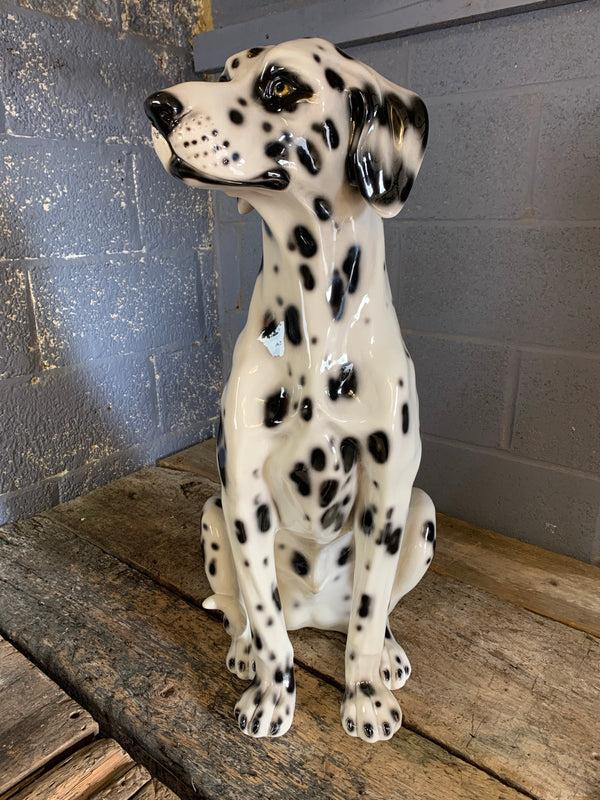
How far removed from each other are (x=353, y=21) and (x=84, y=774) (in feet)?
4.48

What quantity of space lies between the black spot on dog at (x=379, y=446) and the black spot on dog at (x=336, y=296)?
15 centimetres

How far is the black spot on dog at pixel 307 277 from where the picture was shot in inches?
26.7

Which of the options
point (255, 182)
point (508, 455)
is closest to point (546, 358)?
point (508, 455)

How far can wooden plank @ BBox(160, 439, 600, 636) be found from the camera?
1.06 m

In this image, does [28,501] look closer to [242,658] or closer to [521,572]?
[242,658]

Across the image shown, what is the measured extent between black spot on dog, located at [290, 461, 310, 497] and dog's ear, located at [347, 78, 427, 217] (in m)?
0.31

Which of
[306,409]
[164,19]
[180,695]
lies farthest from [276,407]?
[164,19]

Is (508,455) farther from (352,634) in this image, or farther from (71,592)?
(71,592)

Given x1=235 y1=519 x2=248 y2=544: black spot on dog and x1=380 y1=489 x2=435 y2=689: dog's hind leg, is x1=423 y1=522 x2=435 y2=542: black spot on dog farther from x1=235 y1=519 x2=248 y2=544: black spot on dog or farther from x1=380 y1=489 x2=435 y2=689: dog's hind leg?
x1=235 y1=519 x2=248 y2=544: black spot on dog

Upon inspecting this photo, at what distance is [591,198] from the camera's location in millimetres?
1059

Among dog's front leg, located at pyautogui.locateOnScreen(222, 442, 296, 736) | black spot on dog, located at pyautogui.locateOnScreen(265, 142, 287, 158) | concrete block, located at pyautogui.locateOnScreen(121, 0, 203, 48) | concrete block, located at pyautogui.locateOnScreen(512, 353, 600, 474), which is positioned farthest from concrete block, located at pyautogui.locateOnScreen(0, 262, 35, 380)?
concrete block, located at pyautogui.locateOnScreen(512, 353, 600, 474)

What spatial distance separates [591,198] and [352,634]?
847 millimetres

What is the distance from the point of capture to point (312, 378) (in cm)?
71

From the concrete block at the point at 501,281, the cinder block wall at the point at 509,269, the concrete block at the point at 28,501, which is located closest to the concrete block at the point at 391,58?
the cinder block wall at the point at 509,269
